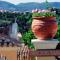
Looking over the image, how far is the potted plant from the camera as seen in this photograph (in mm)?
4273

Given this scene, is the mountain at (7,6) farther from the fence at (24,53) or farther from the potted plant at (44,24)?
the potted plant at (44,24)

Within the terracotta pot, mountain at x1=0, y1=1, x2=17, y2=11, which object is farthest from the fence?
mountain at x1=0, y1=1, x2=17, y2=11

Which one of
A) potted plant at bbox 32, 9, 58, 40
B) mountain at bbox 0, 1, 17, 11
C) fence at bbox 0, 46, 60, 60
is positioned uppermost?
potted plant at bbox 32, 9, 58, 40

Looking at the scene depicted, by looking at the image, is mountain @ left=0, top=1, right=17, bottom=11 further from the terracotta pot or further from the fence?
the terracotta pot

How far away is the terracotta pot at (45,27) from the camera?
168 inches

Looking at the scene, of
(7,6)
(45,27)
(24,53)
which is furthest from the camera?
(7,6)

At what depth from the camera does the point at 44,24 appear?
429 cm

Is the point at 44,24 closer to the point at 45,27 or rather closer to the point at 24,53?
the point at 45,27

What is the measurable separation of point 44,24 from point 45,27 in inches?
1.9

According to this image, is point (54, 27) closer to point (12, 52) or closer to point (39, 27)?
point (39, 27)

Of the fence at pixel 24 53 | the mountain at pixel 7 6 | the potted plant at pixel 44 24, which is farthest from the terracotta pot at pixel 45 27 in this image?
the mountain at pixel 7 6

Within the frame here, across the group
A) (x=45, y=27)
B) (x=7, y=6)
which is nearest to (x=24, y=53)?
(x=45, y=27)

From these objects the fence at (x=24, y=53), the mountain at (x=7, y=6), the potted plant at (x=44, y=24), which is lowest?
the fence at (x=24, y=53)

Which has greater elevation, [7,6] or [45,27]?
[45,27]
